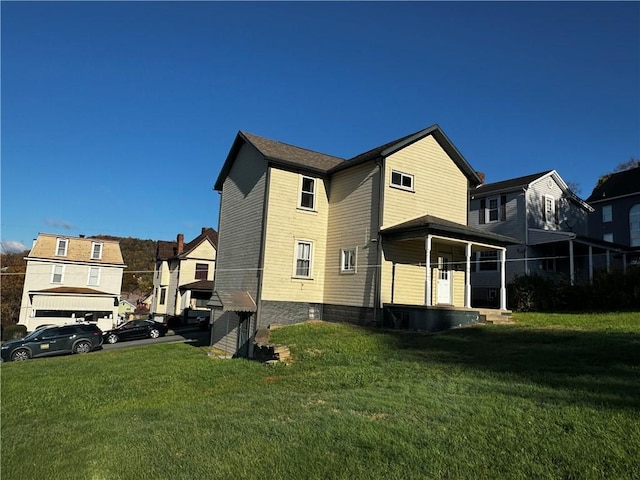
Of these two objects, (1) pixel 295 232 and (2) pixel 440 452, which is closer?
(2) pixel 440 452

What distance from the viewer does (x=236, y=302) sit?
17.8 metres

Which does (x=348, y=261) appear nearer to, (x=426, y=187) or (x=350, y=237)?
(x=350, y=237)

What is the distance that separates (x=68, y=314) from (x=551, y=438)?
134 feet

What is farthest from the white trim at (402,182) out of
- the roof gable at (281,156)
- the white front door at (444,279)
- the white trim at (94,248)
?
the white trim at (94,248)

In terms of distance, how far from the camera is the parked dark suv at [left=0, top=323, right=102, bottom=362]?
2119 cm

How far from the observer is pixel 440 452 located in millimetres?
4645

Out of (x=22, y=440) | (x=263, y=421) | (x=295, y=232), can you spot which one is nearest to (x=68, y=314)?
(x=295, y=232)

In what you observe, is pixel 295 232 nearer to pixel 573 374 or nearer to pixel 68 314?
pixel 573 374

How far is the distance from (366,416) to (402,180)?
12.8m

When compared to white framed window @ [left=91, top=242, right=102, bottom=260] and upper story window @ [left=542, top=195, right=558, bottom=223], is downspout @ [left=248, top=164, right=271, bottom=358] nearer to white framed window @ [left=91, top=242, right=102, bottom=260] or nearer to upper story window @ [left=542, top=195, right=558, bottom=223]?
upper story window @ [left=542, top=195, right=558, bottom=223]

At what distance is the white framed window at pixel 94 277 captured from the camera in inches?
1552

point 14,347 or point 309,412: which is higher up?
point 309,412

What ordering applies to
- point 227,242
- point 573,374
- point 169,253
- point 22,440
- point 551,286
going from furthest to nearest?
point 169,253 < point 227,242 < point 551,286 < point 573,374 < point 22,440

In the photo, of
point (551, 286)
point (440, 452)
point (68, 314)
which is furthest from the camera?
point (68, 314)
